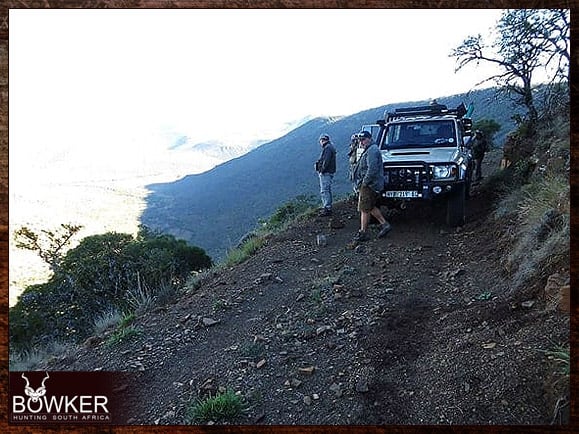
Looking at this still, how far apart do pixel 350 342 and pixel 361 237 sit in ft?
3.02

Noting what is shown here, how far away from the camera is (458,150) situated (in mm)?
4531

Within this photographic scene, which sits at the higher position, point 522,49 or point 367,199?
point 522,49

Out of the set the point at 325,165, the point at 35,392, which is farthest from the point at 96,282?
the point at 325,165

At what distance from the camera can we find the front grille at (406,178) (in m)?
4.16

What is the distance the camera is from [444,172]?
4.25 metres

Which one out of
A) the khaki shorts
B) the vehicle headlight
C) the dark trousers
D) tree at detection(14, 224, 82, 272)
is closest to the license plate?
the vehicle headlight

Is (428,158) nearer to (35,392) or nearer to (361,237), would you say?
(361,237)

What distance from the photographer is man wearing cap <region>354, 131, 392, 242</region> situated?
3291mm

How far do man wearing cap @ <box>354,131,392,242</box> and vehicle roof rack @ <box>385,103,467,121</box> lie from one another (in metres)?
0.23

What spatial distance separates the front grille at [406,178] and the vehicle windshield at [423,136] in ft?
0.96

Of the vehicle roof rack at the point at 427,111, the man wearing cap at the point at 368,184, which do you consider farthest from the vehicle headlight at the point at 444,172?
the vehicle roof rack at the point at 427,111

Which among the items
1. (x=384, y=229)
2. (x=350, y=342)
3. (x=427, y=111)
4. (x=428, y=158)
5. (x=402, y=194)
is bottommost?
(x=350, y=342)

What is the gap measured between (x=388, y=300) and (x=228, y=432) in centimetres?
117

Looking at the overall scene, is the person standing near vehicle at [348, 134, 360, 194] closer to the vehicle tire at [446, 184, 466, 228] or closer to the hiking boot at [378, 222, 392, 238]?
the hiking boot at [378, 222, 392, 238]
